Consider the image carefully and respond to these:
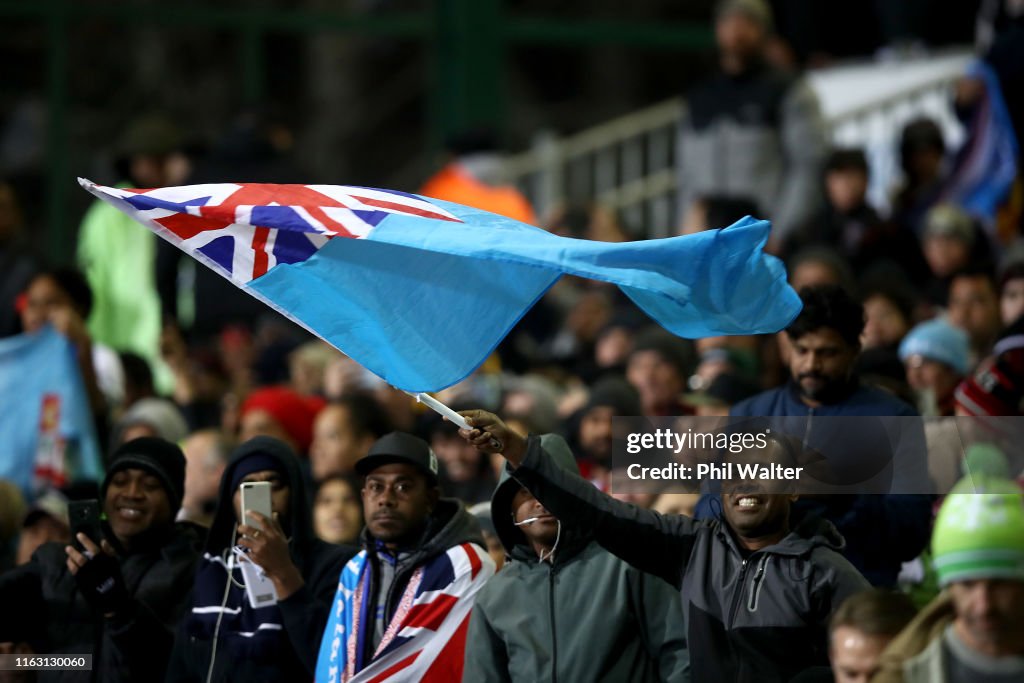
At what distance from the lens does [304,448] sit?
430 inches

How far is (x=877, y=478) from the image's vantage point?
715 cm

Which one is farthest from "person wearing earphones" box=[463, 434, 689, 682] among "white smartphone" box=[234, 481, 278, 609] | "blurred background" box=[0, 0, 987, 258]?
"blurred background" box=[0, 0, 987, 258]

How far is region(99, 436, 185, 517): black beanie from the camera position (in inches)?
308

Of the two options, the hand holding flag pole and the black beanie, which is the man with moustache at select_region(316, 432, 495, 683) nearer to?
the hand holding flag pole

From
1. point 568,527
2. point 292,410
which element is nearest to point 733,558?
point 568,527

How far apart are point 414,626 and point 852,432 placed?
1.71m

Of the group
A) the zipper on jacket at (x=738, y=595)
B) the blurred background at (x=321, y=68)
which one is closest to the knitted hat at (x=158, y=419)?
the zipper on jacket at (x=738, y=595)

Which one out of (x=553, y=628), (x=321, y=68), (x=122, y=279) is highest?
(x=321, y=68)

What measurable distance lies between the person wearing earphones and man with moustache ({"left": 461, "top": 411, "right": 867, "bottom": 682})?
0.16 meters

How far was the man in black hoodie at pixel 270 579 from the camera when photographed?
24.2 ft

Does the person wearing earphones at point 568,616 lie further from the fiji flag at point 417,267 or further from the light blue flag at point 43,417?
the light blue flag at point 43,417

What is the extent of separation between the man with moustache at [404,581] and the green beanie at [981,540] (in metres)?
2.15

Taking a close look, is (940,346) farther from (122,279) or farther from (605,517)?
(122,279)

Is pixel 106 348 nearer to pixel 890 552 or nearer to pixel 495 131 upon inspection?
pixel 495 131
